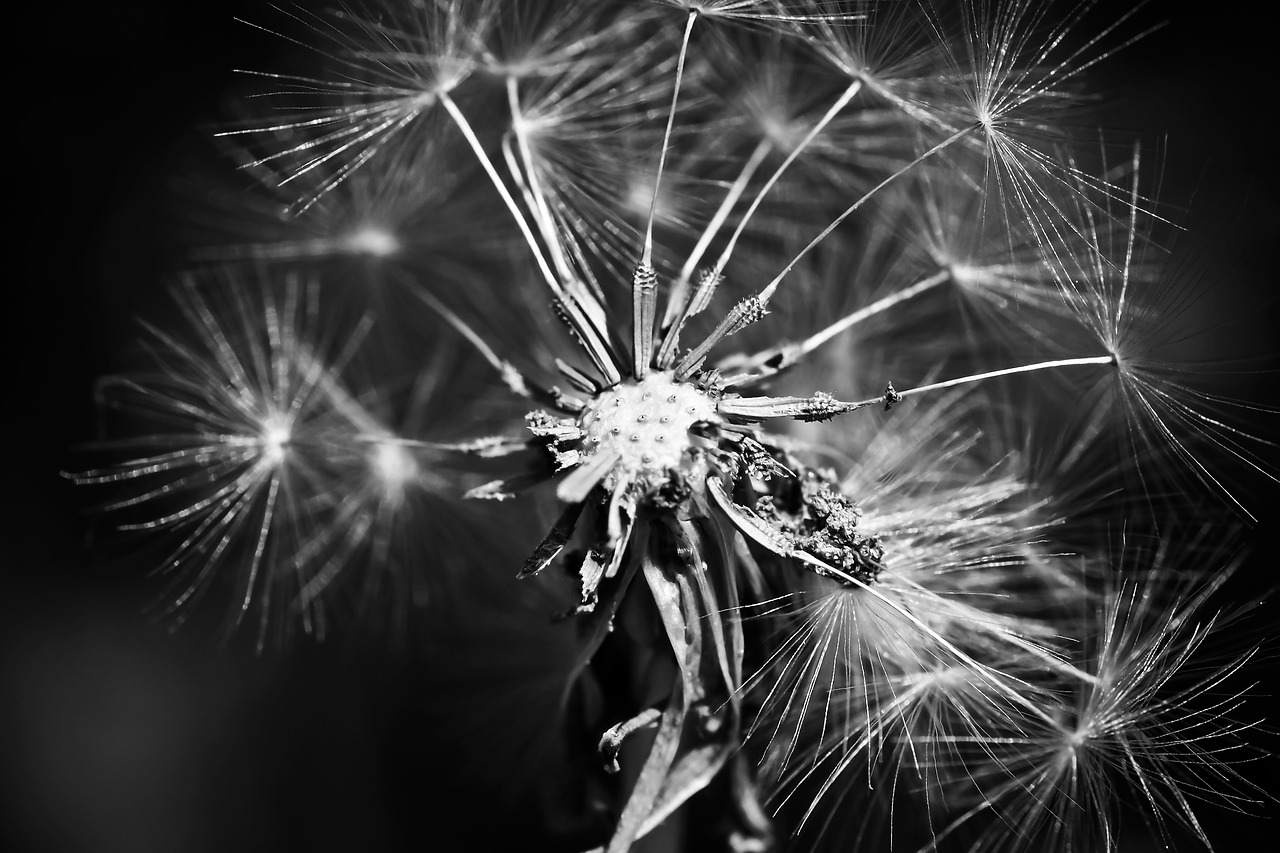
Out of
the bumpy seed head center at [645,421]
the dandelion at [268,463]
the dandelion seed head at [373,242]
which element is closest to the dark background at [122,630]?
the dandelion at [268,463]

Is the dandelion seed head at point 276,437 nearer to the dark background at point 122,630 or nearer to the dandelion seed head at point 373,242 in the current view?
the dandelion seed head at point 373,242

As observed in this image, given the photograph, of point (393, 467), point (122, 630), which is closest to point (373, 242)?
point (393, 467)

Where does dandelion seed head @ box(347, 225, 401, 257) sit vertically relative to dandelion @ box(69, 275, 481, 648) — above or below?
above

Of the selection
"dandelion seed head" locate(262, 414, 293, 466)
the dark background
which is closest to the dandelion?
"dandelion seed head" locate(262, 414, 293, 466)

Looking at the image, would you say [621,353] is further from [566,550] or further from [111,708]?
[111,708]

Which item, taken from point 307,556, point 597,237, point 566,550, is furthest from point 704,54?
point 307,556

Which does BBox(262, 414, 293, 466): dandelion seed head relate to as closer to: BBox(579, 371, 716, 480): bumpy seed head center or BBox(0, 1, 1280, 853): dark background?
BBox(0, 1, 1280, 853): dark background
